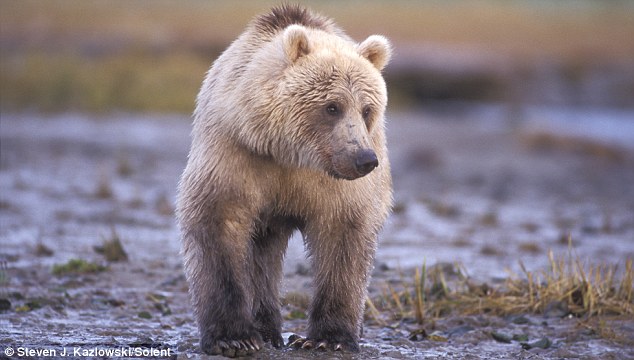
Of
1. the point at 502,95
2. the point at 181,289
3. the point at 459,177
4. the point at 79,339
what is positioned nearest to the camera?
the point at 79,339

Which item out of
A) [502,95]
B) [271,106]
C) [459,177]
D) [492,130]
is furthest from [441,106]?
[271,106]

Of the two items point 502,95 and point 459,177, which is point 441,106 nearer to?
point 502,95

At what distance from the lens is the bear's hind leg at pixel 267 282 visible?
6332 mm

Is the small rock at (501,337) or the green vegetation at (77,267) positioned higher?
the green vegetation at (77,267)

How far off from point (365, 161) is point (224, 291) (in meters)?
1.12

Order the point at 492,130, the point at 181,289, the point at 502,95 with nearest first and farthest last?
the point at 181,289 < the point at 492,130 < the point at 502,95

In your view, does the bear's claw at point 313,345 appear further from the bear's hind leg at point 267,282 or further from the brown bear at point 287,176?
the bear's hind leg at point 267,282

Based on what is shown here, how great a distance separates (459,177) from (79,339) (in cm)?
1080

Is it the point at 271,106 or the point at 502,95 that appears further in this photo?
the point at 502,95

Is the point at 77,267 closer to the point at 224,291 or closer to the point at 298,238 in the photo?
the point at 224,291

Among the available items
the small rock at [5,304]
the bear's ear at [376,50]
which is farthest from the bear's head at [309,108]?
the small rock at [5,304]

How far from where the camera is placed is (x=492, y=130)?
23.4 meters

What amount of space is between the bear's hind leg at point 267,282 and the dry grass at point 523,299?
1.02m

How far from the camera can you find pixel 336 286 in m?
5.96
